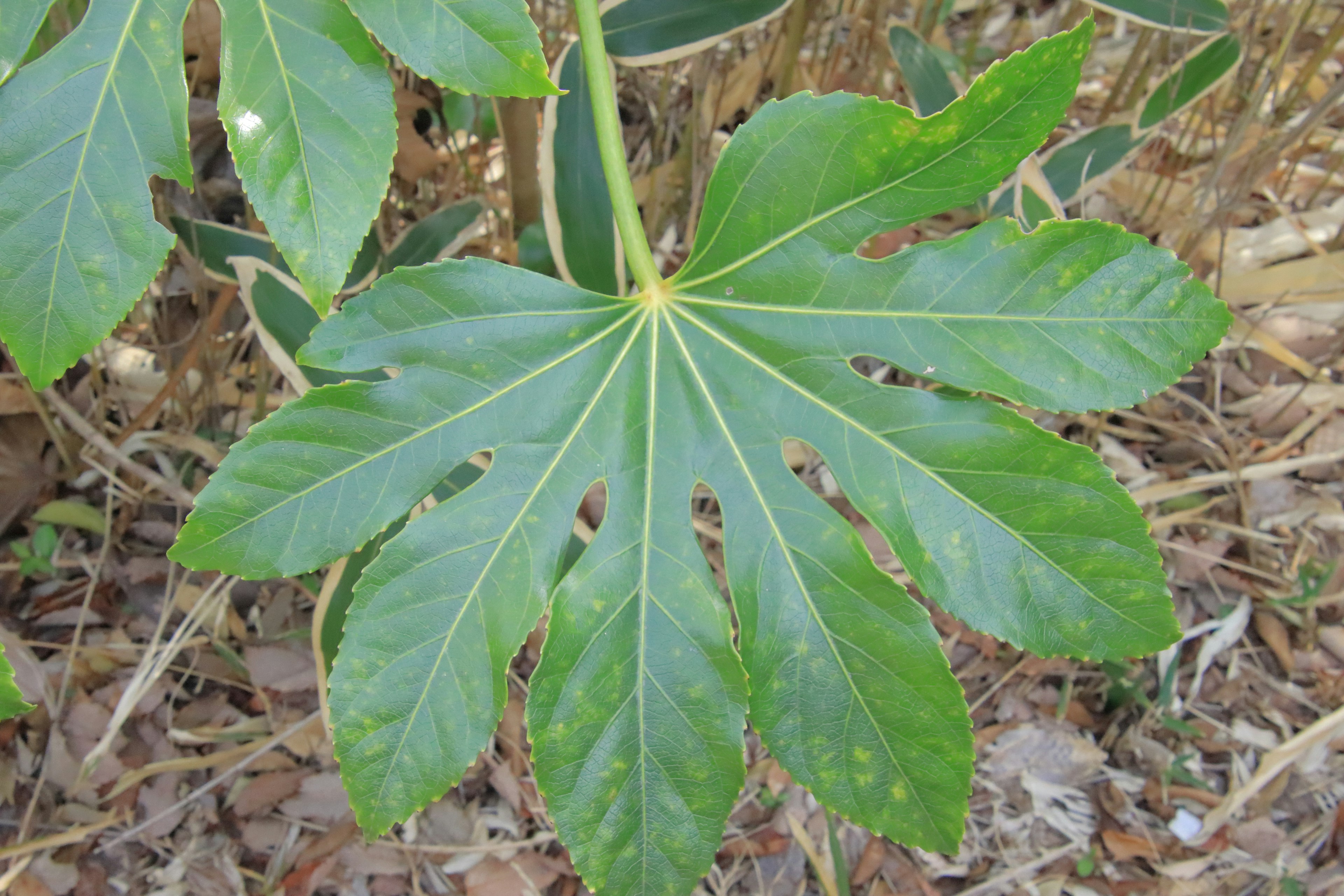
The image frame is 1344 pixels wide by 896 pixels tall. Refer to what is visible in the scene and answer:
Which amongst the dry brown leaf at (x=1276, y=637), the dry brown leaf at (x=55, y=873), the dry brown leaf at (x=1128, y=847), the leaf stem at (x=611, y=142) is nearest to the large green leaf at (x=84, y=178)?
the leaf stem at (x=611, y=142)

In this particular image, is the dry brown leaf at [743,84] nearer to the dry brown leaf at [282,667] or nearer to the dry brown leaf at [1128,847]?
the dry brown leaf at [282,667]

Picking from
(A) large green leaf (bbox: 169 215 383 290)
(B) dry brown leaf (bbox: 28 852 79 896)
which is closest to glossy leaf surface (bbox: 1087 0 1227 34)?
(A) large green leaf (bbox: 169 215 383 290)

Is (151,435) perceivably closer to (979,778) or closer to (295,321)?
(295,321)

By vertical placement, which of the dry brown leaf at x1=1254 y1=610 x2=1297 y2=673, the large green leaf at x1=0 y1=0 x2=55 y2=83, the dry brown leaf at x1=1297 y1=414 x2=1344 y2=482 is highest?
the large green leaf at x1=0 y1=0 x2=55 y2=83

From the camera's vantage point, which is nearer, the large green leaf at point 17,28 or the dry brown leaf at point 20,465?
the large green leaf at point 17,28

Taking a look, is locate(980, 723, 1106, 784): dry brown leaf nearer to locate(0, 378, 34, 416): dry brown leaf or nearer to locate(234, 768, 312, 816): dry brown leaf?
locate(234, 768, 312, 816): dry brown leaf

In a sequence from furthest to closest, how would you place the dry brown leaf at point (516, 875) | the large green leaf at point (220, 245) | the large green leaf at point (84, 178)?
the dry brown leaf at point (516, 875)
the large green leaf at point (220, 245)
the large green leaf at point (84, 178)

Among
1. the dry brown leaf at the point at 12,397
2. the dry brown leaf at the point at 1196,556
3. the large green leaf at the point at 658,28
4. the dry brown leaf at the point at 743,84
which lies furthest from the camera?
the dry brown leaf at the point at 743,84
